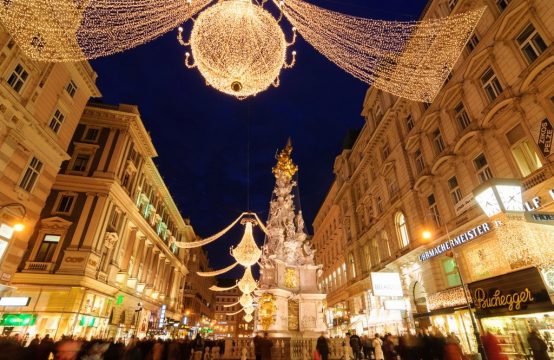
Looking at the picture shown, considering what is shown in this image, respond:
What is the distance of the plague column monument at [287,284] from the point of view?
18766 mm

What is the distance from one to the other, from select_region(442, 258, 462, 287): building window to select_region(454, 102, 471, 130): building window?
28.0ft

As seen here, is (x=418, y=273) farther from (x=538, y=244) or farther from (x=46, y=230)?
(x=46, y=230)

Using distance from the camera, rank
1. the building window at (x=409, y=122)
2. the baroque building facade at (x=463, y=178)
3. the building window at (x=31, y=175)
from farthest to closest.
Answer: the building window at (x=409, y=122)
the building window at (x=31, y=175)
the baroque building facade at (x=463, y=178)

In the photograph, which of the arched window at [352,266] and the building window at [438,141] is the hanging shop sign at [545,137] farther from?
the arched window at [352,266]

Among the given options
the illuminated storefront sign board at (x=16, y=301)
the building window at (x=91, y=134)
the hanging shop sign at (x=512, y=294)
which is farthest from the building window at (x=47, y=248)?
the hanging shop sign at (x=512, y=294)

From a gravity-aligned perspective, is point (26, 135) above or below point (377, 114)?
below

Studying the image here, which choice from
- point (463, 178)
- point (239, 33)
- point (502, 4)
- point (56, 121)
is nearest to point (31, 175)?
point (56, 121)

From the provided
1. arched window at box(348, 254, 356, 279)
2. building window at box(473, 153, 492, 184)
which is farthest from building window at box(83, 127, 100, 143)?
building window at box(473, 153, 492, 184)

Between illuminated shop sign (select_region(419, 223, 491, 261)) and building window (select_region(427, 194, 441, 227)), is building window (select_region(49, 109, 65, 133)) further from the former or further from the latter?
building window (select_region(427, 194, 441, 227))

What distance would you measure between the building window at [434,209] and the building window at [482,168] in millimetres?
4056

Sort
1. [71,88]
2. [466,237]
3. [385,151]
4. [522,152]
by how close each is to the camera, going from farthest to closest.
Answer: [385,151]
[71,88]
[466,237]
[522,152]

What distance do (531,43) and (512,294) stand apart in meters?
11.4

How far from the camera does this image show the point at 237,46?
670 centimetres

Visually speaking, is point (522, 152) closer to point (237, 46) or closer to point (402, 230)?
point (402, 230)
